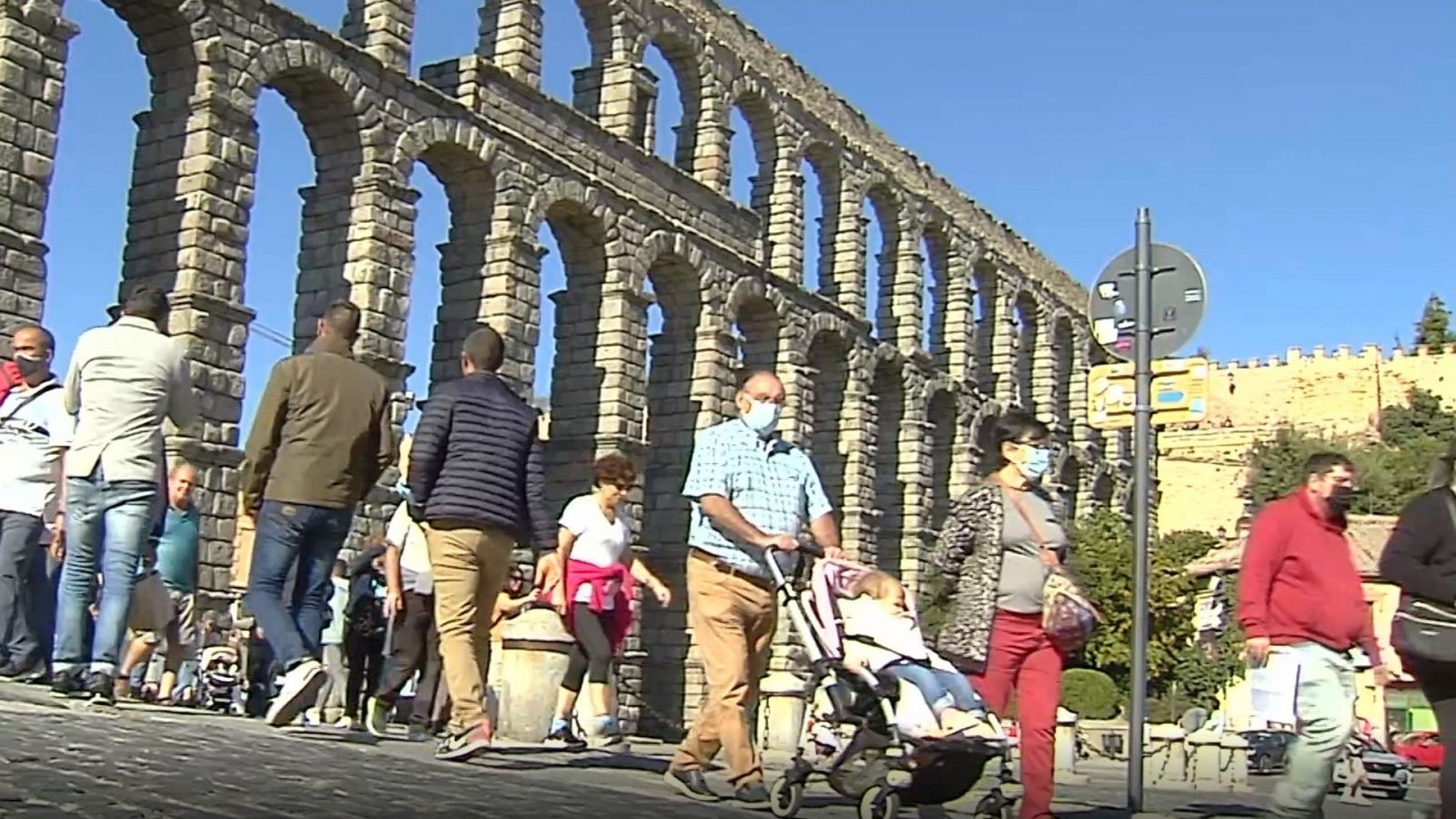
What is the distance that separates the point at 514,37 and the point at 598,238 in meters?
3.42

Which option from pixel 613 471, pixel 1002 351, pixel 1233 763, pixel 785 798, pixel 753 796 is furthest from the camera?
pixel 1002 351

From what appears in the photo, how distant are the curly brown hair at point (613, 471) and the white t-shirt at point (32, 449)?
284 centimetres

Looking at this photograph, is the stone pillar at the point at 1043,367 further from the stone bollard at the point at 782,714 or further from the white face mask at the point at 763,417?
the white face mask at the point at 763,417

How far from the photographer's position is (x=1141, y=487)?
29.4 ft

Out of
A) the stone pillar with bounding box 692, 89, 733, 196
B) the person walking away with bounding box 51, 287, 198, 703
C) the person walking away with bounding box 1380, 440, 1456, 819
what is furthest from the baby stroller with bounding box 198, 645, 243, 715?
the stone pillar with bounding box 692, 89, 733, 196

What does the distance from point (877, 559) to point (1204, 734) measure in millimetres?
22465

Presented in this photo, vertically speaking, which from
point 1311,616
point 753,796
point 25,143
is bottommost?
point 753,796

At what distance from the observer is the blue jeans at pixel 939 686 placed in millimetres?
6949

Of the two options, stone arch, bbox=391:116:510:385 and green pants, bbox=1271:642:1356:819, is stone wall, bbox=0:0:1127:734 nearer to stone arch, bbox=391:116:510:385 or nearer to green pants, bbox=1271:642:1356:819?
stone arch, bbox=391:116:510:385

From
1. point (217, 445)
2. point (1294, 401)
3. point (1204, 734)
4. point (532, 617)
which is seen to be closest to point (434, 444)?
point (532, 617)

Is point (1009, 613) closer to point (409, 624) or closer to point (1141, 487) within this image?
point (1141, 487)

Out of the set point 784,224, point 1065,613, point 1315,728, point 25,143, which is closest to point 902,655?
point 1065,613

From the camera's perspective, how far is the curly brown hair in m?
10.1

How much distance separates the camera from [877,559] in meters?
37.2
